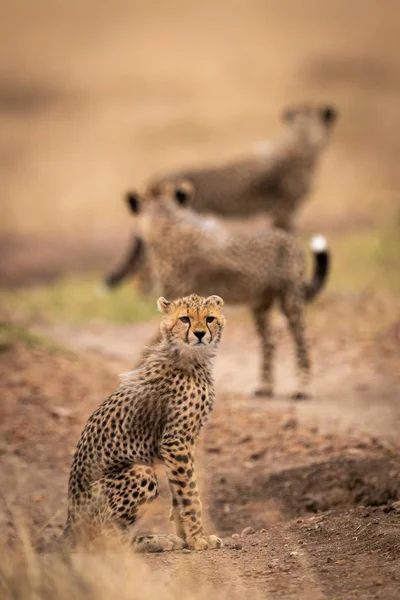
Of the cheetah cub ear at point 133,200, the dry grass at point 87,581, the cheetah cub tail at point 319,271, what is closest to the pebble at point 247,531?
the dry grass at point 87,581

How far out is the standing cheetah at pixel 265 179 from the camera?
988 cm

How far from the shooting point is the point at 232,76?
2259 cm

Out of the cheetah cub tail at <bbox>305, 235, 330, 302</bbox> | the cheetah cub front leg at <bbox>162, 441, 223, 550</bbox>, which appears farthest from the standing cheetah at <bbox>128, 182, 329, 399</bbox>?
the cheetah cub front leg at <bbox>162, 441, 223, 550</bbox>

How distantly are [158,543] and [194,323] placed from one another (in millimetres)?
853

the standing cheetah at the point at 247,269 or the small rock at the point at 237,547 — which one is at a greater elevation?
the standing cheetah at the point at 247,269

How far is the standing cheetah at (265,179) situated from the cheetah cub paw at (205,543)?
5.75 m

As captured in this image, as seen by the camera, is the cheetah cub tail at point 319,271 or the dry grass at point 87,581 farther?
the cheetah cub tail at point 319,271

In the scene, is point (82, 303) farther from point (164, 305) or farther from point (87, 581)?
point (87, 581)

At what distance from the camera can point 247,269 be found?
668cm

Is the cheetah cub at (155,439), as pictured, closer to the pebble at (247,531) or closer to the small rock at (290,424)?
the pebble at (247,531)

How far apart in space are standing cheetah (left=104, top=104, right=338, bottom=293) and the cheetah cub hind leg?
5736mm

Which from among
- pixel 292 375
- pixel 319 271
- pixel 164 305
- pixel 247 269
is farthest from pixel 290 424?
pixel 164 305

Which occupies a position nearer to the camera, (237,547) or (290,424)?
(237,547)

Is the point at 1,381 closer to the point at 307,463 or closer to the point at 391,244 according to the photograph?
the point at 307,463
